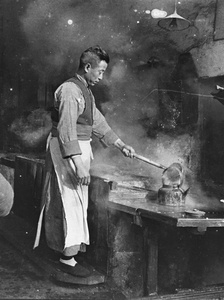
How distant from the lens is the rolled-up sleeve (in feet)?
14.1

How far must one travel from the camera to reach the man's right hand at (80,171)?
169 inches

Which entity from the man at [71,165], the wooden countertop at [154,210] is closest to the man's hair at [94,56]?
the man at [71,165]

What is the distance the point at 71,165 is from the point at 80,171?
0.17 m

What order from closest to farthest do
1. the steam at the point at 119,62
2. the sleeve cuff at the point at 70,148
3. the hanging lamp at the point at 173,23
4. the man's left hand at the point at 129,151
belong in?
the sleeve cuff at the point at 70,148
the man's left hand at the point at 129,151
the hanging lamp at the point at 173,23
the steam at the point at 119,62

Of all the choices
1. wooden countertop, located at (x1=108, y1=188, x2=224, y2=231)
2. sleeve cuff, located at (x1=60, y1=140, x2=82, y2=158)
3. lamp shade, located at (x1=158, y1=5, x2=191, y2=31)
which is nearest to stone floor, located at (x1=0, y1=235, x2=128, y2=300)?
wooden countertop, located at (x1=108, y1=188, x2=224, y2=231)

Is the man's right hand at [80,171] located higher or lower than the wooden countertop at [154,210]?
higher

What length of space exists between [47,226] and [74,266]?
0.60 m

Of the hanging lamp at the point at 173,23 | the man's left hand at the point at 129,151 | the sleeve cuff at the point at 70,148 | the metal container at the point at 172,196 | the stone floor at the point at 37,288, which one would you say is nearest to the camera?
the stone floor at the point at 37,288

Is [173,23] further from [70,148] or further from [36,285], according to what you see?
[36,285]

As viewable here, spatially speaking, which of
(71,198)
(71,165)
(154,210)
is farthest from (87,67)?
(154,210)

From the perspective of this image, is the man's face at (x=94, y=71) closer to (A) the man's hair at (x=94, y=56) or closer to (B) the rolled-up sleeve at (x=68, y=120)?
(A) the man's hair at (x=94, y=56)

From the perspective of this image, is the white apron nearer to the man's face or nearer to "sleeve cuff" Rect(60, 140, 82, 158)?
"sleeve cuff" Rect(60, 140, 82, 158)

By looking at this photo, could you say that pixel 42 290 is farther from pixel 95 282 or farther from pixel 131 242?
pixel 131 242

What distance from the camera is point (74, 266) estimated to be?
14.9ft
